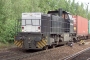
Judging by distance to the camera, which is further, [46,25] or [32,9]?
[32,9]

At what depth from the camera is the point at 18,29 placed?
17578 mm

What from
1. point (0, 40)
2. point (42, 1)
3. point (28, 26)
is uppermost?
point (42, 1)

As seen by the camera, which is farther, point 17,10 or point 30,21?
point 17,10

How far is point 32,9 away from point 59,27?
21694 mm

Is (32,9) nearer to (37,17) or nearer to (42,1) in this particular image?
(42,1)

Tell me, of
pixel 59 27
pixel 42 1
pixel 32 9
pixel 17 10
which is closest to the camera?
pixel 59 27

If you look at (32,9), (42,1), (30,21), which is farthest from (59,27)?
(42,1)

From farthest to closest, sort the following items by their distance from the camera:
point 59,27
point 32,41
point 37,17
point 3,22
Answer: point 3,22 → point 59,27 → point 37,17 → point 32,41

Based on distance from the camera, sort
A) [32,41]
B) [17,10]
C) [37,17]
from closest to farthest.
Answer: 1. [32,41]
2. [37,17]
3. [17,10]

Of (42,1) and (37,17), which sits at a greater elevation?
(42,1)

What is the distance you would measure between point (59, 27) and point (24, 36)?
15.2 feet

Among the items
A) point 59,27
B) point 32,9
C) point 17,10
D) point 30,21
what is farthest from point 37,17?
point 32,9

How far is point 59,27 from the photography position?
65.0 ft

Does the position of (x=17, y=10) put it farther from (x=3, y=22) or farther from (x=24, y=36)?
(x=24, y=36)
